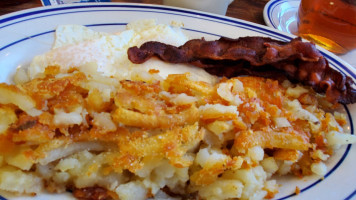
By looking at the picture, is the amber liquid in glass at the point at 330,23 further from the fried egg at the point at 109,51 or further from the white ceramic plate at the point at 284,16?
the fried egg at the point at 109,51

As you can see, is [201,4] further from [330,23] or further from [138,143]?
[138,143]

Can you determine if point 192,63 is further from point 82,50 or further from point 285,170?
point 285,170

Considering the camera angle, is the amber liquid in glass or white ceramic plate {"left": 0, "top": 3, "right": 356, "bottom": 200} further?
the amber liquid in glass

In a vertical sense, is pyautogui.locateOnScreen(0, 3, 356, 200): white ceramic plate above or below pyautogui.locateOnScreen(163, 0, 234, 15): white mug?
below

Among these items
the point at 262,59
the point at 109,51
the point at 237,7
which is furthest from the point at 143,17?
the point at 237,7

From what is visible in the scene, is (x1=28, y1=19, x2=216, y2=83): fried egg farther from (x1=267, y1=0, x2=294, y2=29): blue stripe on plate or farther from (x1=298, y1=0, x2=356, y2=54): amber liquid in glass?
(x1=298, y1=0, x2=356, y2=54): amber liquid in glass

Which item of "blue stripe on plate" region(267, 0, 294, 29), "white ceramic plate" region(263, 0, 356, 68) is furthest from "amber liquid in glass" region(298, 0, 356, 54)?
"blue stripe on plate" region(267, 0, 294, 29)
